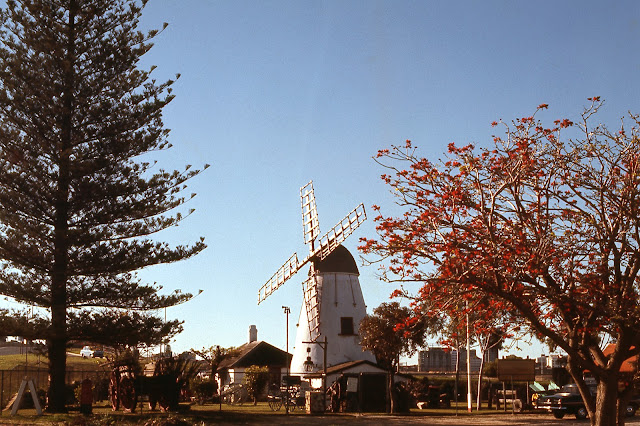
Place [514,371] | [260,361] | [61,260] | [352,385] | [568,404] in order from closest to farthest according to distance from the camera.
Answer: [61,260], [568,404], [514,371], [352,385], [260,361]

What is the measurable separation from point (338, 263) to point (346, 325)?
4.28m

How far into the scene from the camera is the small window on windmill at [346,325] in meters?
51.3

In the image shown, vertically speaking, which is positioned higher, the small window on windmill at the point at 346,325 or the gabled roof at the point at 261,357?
the small window on windmill at the point at 346,325

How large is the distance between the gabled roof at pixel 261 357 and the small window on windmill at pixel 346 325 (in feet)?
37.6

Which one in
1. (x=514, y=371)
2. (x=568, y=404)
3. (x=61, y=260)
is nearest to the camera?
(x=61, y=260)

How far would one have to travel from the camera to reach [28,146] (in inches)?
1315

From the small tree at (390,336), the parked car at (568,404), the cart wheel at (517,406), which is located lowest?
the cart wheel at (517,406)

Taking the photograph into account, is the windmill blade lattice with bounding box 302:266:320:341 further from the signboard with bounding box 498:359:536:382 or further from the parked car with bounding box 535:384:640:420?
the parked car with bounding box 535:384:640:420

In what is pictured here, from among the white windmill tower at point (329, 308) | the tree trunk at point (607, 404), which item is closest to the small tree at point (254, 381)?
the white windmill tower at point (329, 308)

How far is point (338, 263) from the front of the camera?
52.3 m

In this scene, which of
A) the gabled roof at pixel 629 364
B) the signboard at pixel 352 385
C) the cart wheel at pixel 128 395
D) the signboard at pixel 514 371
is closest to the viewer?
the gabled roof at pixel 629 364

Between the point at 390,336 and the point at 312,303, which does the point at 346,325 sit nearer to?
the point at 312,303

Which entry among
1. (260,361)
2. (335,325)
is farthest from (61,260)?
(260,361)

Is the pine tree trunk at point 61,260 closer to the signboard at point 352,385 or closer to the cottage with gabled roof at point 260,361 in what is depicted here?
the signboard at point 352,385
